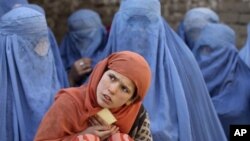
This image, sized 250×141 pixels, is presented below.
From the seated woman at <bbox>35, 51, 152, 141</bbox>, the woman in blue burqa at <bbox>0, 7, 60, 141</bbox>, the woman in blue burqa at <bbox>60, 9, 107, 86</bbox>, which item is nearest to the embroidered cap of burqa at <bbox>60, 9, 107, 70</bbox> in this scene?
the woman in blue burqa at <bbox>60, 9, 107, 86</bbox>

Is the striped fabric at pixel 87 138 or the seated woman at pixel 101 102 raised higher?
the seated woman at pixel 101 102

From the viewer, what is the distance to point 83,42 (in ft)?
16.3

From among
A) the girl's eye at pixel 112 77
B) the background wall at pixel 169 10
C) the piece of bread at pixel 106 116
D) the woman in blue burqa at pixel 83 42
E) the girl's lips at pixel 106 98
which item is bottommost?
the piece of bread at pixel 106 116

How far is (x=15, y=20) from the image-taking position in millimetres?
3756

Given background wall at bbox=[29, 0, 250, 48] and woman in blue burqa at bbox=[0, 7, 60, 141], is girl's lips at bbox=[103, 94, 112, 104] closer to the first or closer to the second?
woman in blue burqa at bbox=[0, 7, 60, 141]

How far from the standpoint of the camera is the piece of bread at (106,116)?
3072 millimetres

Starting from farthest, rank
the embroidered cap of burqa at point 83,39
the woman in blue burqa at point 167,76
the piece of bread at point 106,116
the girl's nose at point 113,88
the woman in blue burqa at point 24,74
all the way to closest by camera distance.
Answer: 1. the embroidered cap of burqa at point 83,39
2. the woman in blue burqa at point 167,76
3. the woman in blue burqa at point 24,74
4. the piece of bread at point 106,116
5. the girl's nose at point 113,88

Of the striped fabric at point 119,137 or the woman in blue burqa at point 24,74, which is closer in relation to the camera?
the striped fabric at point 119,137

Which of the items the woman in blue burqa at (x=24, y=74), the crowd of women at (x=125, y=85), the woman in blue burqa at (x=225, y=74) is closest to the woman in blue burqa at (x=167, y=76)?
the crowd of women at (x=125, y=85)

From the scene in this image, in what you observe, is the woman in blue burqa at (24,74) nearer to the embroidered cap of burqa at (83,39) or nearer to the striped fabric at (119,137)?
the striped fabric at (119,137)

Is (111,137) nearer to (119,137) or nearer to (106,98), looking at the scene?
(119,137)

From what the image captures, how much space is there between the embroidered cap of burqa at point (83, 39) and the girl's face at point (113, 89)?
170 cm

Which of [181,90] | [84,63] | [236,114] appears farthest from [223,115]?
[84,63]

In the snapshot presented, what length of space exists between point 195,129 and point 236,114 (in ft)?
1.75
